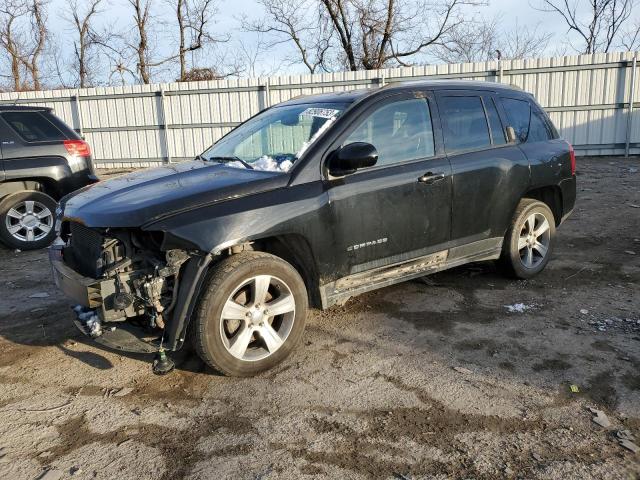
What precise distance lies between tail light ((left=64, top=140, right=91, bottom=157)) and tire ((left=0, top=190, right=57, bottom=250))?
2.27 ft

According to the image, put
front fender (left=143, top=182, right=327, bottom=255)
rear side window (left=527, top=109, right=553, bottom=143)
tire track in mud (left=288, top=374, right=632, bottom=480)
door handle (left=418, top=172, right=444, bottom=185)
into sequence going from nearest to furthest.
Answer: tire track in mud (left=288, top=374, right=632, bottom=480), front fender (left=143, top=182, right=327, bottom=255), door handle (left=418, top=172, right=444, bottom=185), rear side window (left=527, top=109, right=553, bottom=143)

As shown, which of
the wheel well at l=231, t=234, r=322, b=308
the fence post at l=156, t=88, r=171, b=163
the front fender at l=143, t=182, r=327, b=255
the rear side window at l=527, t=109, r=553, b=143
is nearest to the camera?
the front fender at l=143, t=182, r=327, b=255

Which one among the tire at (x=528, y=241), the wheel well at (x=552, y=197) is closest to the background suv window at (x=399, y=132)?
the tire at (x=528, y=241)

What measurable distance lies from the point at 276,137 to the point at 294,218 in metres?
1.03

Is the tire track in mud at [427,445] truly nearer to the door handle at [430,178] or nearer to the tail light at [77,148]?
the door handle at [430,178]

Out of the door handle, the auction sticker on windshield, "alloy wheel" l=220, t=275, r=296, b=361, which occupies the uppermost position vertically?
the auction sticker on windshield

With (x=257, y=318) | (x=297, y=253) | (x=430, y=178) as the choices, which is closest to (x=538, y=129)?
(x=430, y=178)

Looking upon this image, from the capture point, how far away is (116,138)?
16.6 m

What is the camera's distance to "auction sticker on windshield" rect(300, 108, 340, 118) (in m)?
4.07

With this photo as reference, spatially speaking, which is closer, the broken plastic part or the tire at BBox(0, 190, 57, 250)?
the broken plastic part

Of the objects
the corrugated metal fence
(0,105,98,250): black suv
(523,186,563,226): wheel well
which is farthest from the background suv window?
the corrugated metal fence

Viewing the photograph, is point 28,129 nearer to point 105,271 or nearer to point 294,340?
point 105,271

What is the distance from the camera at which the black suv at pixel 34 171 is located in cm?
702

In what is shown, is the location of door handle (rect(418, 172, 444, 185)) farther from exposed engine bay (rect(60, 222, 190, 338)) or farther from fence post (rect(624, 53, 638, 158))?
fence post (rect(624, 53, 638, 158))
